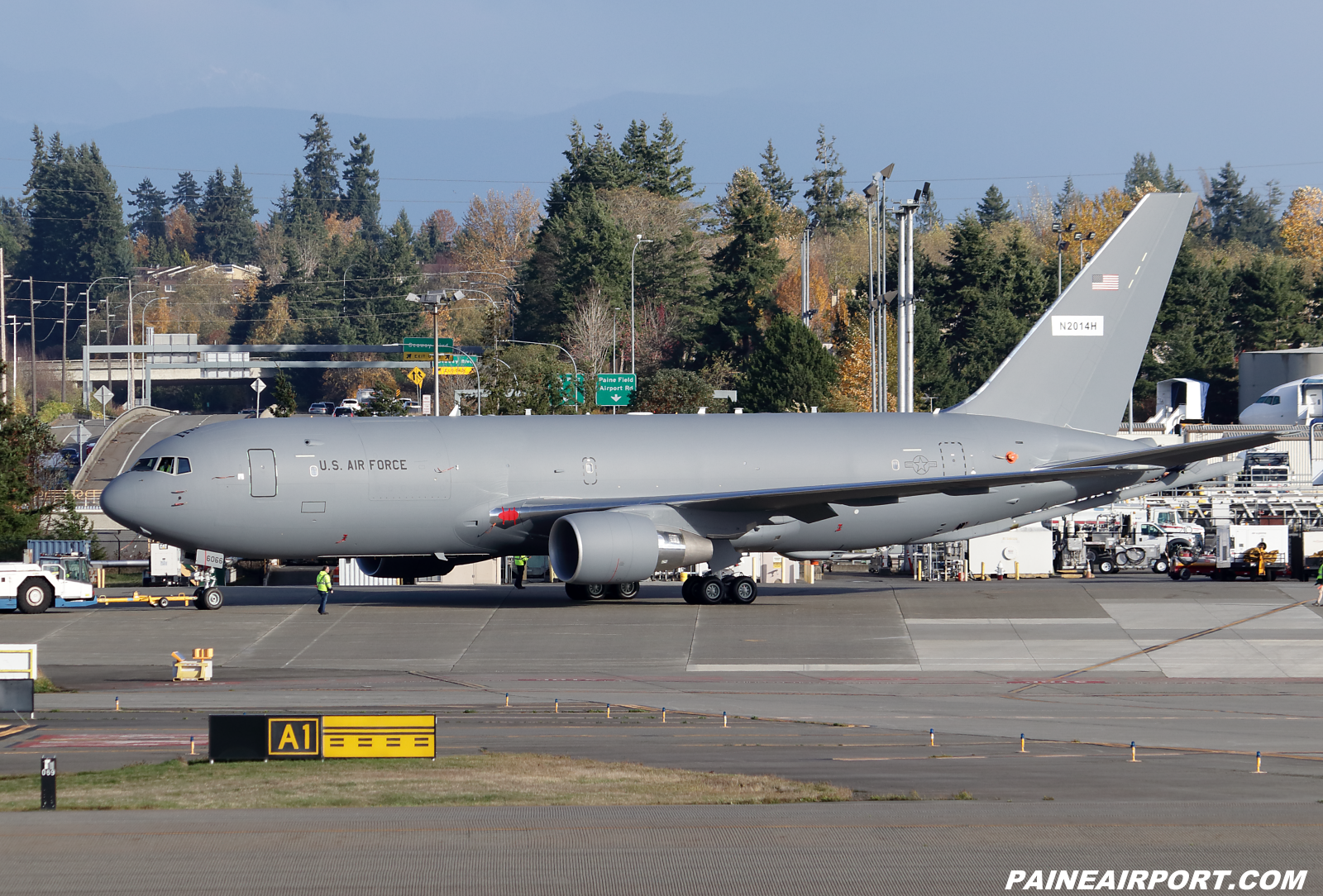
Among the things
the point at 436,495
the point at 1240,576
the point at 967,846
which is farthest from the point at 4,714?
the point at 1240,576

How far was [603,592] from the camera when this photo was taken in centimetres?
4025

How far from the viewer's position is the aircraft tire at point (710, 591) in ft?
129

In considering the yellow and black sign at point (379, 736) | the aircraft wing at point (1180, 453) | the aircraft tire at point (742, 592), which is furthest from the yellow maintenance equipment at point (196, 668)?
the aircraft wing at point (1180, 453)

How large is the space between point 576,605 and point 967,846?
1003 inches

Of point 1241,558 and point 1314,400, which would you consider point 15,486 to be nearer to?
point 1241,558

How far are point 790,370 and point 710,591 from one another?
54613mm

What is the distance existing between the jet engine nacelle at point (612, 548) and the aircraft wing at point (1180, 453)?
12123 mm

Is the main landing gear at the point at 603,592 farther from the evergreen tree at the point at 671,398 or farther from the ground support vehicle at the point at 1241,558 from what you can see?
the evergreen tree at the point at 671,398

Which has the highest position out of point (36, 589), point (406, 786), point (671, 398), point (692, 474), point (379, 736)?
point (671, 398)

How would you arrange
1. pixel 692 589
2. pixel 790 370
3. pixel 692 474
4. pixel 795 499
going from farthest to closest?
pixel 790 370 < pixel 692 589 < pixel 692 474 < pixel 795 499

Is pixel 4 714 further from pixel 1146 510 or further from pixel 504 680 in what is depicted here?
pixel 1146 510

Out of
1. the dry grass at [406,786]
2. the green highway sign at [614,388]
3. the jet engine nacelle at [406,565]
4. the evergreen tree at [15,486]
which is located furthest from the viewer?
the green highway sign at [614,388]

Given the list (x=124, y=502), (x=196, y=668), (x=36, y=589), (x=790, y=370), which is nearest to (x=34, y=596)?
(x=36, y=589)

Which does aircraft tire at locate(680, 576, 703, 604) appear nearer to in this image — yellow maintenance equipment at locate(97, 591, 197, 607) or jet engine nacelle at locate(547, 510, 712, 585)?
jet engine nacelle at locate(547, 510, 712, 585)
